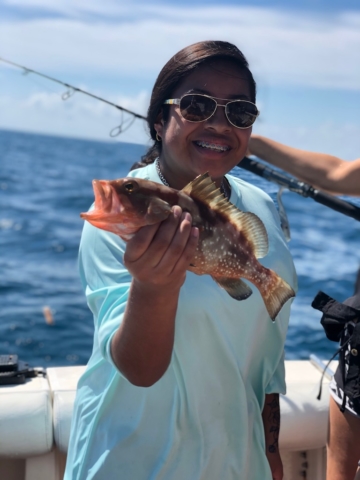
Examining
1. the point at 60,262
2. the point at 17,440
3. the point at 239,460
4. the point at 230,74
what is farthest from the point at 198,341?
the point at 60,262

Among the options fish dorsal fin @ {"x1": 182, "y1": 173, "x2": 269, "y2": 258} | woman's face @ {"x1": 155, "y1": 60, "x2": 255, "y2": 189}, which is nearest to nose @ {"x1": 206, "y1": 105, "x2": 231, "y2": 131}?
woman's face @ {"x1": 155, "y1": 60, "x2": 255, "y2": 189}

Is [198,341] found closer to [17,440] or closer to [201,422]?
[201,422]

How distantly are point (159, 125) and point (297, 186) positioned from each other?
1.29 meters

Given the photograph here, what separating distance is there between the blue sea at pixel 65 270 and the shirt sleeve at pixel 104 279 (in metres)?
1.01

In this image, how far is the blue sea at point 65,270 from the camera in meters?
9.05

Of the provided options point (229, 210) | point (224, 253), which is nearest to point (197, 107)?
point (229, 210)

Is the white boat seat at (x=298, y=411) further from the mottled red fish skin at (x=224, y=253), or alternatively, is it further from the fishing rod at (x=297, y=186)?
the mottled red fish skin at (x=224, y=253)

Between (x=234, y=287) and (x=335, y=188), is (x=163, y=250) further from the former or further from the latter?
(x=335, y=188)

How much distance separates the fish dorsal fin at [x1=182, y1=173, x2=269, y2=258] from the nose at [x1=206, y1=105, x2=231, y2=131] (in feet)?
0.93

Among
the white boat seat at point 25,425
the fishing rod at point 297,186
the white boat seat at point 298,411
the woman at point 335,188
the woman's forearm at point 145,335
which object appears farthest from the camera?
the white boat seat at point 298,411

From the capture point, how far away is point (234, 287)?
1.99 metres

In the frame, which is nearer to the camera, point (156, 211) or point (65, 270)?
point (156, 211)

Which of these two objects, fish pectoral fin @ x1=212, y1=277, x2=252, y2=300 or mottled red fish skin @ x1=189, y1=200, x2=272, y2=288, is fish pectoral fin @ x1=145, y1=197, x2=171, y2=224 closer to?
mottled red fish skin @ x1=189, y1=200, x2=272, y2=288

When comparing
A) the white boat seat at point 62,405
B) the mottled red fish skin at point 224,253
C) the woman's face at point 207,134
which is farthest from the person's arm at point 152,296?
the white boat seat at point 62,405
